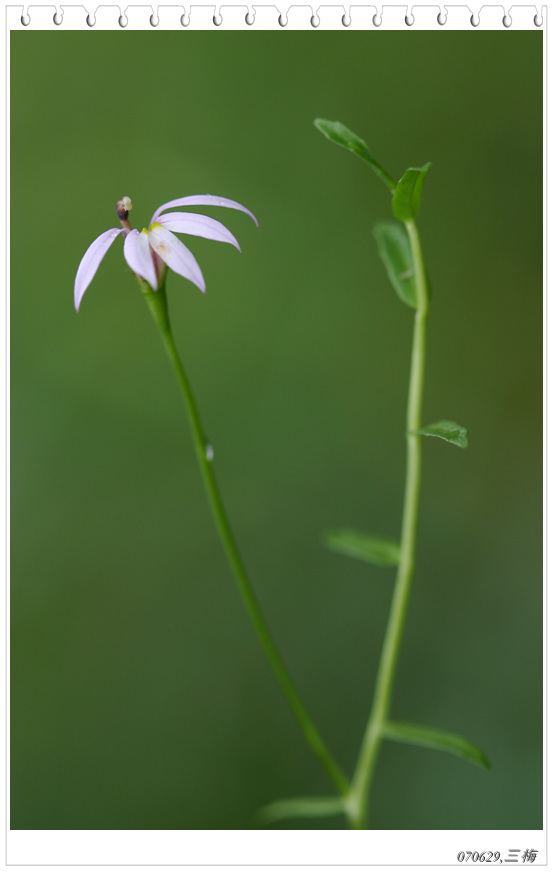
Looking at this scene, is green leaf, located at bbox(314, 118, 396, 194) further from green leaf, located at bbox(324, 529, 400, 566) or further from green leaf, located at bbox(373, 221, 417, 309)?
green leaf, located at bbox(324, 529, 400, 566)

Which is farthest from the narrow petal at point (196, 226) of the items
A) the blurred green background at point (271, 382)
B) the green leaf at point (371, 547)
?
the blurred green background at point (271, 382)

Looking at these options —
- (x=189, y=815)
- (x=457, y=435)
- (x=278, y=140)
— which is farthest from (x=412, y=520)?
(x=278, y=140)

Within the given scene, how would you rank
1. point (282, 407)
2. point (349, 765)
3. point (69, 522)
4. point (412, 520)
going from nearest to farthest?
1. point (412, 520)
2. point (349, 765)
3. point (69, 522)
4. point (282, 407)

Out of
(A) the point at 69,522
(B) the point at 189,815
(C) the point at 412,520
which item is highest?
(C) the point at 412,520

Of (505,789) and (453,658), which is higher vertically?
(453,658)

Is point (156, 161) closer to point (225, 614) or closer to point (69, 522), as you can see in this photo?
point (69, 522)

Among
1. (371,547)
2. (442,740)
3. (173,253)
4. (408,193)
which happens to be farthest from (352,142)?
(442,740)

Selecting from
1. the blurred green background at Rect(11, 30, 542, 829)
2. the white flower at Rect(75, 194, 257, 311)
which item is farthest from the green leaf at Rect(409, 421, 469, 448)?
the blurred green background at Rect(11, 30, 542, 829)
